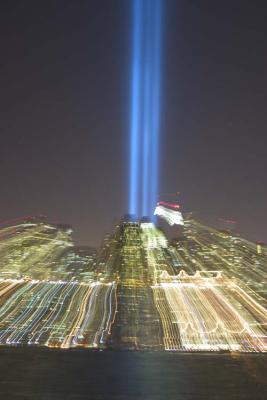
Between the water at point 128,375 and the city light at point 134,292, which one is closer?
the water at point 128,375

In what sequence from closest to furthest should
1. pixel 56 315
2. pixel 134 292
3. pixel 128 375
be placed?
pixel 128 375 < pixel 56 315 < pixel 134 292

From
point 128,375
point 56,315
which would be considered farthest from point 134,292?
point 128,375

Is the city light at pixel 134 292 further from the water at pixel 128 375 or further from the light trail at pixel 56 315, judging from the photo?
the water at pixel 128 375

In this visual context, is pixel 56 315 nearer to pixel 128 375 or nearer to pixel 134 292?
pixel 134 292

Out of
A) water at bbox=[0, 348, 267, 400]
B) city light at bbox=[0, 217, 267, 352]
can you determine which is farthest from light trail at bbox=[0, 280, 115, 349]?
water at bbox=[0, 348, 267, 400]

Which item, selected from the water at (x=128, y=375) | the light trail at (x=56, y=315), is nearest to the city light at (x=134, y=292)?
the light trail at (x=56, y=315)

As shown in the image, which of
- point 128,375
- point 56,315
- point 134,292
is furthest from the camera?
point 134,292

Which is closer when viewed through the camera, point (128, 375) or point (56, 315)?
point (128, 375)

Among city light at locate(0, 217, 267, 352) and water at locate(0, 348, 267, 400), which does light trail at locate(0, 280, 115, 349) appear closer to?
city light at locate(0, 217, 267, 352)
